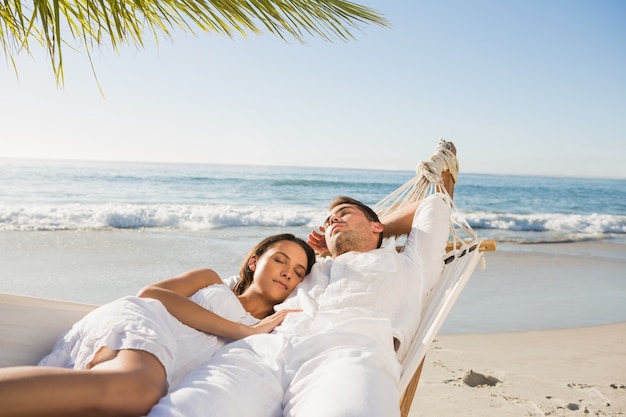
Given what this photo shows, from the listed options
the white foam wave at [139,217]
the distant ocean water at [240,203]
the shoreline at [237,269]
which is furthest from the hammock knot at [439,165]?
the white foam wave at [139,217]

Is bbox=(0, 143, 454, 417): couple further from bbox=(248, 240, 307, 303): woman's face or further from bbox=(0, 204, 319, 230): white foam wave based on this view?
bbox=(0, 204, 319, 230): white foam wave

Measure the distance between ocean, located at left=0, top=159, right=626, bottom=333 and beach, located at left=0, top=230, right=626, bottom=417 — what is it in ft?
0.08

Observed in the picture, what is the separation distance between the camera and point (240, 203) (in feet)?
43.2

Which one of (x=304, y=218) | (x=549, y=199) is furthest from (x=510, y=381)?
(x=549, y=199)

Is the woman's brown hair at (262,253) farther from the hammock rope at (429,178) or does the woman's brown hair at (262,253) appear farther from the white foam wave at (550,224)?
A: the white foam wave at (550,224)

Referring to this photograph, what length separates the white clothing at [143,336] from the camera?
4.36 ft

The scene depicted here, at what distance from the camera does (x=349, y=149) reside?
2086cm

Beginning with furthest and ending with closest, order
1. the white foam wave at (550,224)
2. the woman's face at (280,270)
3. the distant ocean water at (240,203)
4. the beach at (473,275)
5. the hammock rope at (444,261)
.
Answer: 1. the white foam wave at (550,224)
2. the distant ocean water at (240,203)
3. the beach at (473,275)
4. the woman's face at (280,270)
5. the hammock rope at (444,261)

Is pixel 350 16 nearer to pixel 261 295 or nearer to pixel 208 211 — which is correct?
pixel 261 295

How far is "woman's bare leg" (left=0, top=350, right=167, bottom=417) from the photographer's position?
3.58 feet

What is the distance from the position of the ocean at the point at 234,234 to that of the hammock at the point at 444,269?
1.36 metres

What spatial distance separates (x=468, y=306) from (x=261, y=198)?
1031cm

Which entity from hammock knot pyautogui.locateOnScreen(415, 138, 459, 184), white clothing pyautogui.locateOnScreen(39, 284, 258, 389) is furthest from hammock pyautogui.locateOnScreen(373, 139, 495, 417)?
white clothing pyautogui.locateOnScreen(39, 284, 258, 389)

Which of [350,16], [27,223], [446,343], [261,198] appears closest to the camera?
[350,16]
